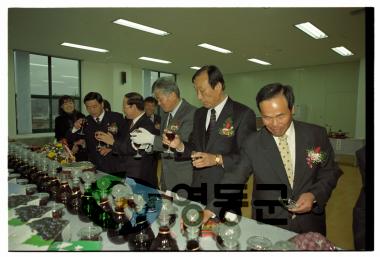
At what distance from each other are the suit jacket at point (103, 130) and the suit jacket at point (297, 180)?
5.51 feet

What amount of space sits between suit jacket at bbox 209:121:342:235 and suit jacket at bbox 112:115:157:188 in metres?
1.22

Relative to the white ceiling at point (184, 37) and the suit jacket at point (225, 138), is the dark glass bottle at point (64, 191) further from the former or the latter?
the white ceiling at point (184, 37)

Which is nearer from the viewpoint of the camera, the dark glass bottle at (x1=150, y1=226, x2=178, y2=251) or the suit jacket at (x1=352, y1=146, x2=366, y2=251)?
the dark glass bottle at (x1=150, y1=226, x2=178, y2=251)

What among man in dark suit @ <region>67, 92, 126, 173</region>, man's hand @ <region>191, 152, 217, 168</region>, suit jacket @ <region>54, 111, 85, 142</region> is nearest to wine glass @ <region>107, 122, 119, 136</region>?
man in dark suit @ <region>67, 92, 126, 173</region>

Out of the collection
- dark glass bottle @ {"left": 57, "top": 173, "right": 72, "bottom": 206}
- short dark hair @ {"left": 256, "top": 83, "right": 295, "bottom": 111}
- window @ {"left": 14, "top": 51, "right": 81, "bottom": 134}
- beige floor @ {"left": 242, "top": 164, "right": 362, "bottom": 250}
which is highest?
window @ {"left": 14, "top": 51, "right": 81, "bottom": 134}

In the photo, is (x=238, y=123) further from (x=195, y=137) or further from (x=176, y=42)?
(x=176, y=42)

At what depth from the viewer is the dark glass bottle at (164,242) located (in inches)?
40.0

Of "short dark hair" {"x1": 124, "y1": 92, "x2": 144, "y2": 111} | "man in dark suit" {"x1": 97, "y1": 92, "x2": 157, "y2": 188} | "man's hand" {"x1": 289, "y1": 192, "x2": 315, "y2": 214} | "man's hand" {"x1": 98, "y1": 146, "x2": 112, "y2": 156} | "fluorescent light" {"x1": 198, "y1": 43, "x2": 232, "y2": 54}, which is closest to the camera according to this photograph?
"man's hand" {"x1": 289, "y1": 192, "x2": 315, "y2": 214}

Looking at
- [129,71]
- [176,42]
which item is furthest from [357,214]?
[129,71]

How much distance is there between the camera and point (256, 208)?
1491mm

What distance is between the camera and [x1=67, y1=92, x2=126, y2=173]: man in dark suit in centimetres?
274

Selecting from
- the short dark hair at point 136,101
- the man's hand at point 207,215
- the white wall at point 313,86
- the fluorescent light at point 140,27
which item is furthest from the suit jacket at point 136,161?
the white wall at point 313,86

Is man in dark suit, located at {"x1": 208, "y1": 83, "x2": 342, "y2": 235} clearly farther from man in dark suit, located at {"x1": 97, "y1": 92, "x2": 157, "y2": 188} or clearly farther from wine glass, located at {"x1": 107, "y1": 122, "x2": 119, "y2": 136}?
wine glass, located at {"x1": 107, "y1": 122, "x2": 119, "y2": 136}

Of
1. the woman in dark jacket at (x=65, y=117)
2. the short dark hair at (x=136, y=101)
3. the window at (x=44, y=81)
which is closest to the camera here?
the short dark hair at (x=136, y=101)
